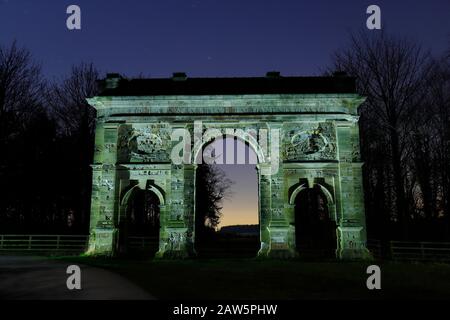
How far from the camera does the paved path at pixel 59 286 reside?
27.9 ft

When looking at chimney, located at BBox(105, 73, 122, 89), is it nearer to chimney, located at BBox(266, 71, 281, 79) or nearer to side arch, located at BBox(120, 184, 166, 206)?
side arch, located at BBox(120, 184, 166, 206)

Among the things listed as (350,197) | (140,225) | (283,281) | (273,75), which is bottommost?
(283,281)

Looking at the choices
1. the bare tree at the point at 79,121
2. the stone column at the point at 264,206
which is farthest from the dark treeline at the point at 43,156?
the stone column at the point at 264,206

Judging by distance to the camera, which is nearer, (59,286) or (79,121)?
(59,286)

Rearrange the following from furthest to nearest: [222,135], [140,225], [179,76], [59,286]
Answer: [140,225] < [179,76] < [222,135] < [59,286]

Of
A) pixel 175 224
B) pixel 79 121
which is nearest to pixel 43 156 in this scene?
pixel 79 121

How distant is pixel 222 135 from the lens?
19734 millimetres

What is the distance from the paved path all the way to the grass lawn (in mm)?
526

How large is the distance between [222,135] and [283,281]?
32.9ft

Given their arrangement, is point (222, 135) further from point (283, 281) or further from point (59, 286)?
point (59, 286)

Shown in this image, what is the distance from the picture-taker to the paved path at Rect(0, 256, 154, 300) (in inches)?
335

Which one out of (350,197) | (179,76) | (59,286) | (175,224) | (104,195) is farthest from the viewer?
(179,76)

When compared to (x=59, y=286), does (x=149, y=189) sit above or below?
above

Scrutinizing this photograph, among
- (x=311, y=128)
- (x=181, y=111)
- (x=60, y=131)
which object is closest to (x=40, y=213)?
(x=60, y=131)
